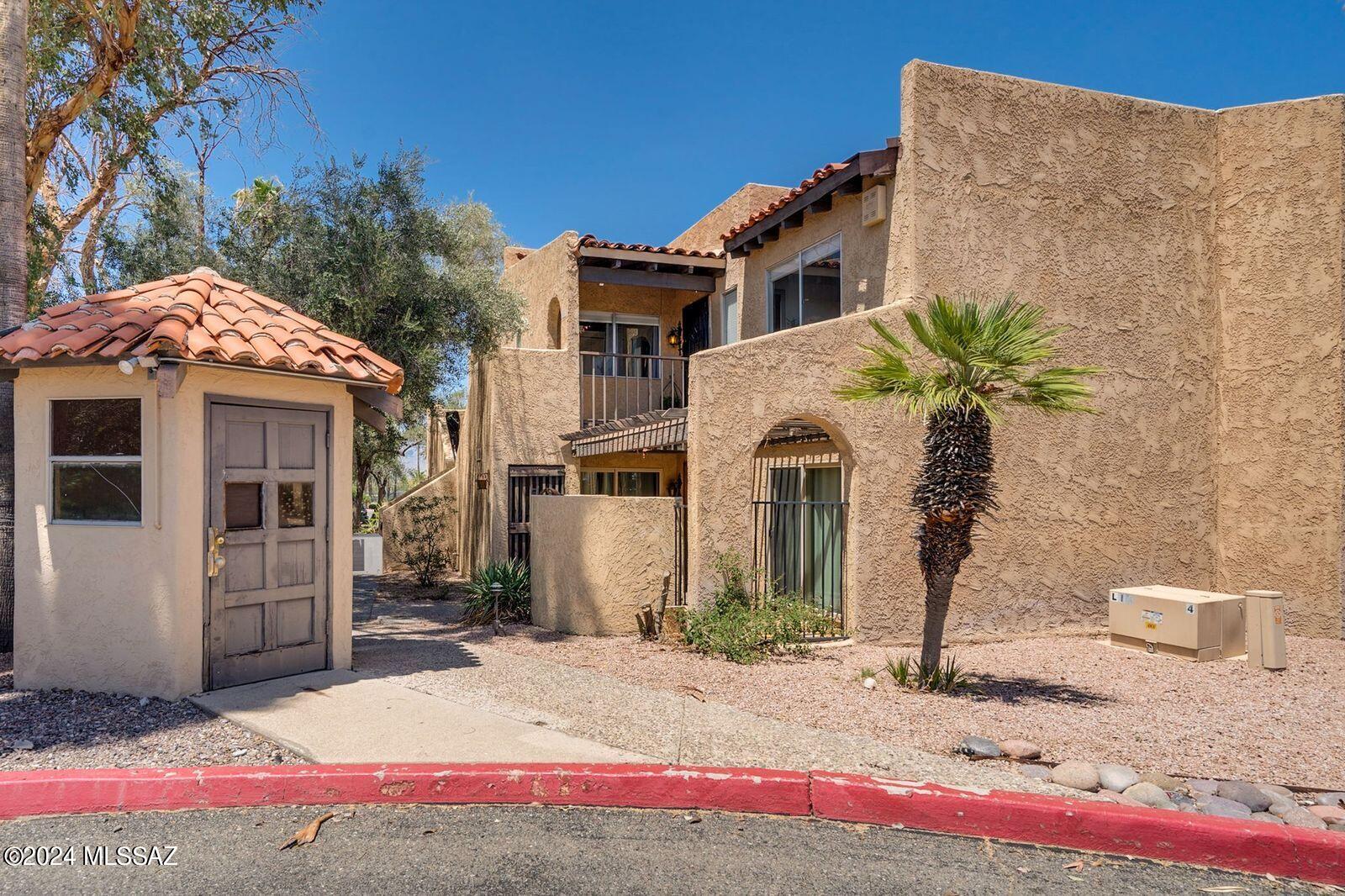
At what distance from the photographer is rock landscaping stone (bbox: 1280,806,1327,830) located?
197 inches

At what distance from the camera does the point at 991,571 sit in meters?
10.7

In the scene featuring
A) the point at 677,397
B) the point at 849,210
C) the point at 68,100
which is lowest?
the point at 677,397

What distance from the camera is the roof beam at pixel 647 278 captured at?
15.8 meters

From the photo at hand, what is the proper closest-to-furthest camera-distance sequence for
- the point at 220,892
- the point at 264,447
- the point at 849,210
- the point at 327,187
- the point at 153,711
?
the point at 220,892 → the point at 153,711 → the point at 264,447 → the point at 849,210 → the point at 327,187

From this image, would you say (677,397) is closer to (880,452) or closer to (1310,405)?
(880,452)

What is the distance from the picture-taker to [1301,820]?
5.05 metres

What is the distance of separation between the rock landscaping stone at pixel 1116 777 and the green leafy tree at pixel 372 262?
34.4ft

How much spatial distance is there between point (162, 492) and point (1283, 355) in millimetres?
12718

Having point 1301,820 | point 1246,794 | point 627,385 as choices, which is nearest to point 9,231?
→ point 627,385

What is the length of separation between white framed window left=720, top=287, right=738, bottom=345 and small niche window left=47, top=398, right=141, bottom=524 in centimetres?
1047

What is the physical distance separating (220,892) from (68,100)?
37.2 ft

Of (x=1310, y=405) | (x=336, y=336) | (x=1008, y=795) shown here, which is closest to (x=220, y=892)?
(x=1008, y=795)

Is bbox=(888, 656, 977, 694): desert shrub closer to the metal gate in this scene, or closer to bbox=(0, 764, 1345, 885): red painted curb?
bbox=(0, 764, 1345, 885): red painted curb

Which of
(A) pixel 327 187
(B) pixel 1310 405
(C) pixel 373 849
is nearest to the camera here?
(C) pixel 373 849
